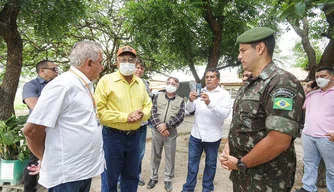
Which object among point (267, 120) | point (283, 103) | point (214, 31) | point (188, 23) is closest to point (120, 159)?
point (267, 120)

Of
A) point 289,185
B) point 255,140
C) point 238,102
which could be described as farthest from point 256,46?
point 289,185

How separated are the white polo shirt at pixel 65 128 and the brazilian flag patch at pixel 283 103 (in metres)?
1.36

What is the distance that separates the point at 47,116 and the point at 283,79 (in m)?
1.61

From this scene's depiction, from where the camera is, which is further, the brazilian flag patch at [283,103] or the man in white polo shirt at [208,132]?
the man in white polo shirt at [208,132]

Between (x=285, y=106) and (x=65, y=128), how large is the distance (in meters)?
A: 1.51

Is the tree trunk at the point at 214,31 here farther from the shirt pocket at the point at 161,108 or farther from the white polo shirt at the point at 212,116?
the shirt pocket at the point at 161,108

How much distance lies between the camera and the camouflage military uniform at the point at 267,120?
1.42m

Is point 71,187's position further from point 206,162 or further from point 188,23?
point 188,23

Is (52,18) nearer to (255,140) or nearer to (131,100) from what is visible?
(131,100)

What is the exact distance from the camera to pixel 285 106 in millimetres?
1417

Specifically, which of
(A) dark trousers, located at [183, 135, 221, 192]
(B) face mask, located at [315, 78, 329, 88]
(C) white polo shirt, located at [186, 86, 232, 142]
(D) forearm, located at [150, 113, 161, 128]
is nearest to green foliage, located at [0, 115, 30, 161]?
(D) forearm, located at [150, 113, 161, 128]

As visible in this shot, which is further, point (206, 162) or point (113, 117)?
point (206, 162)

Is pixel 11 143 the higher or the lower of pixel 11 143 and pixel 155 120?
the lower

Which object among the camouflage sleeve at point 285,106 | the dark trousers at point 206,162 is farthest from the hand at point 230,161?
the dark trousers at point 206,162
